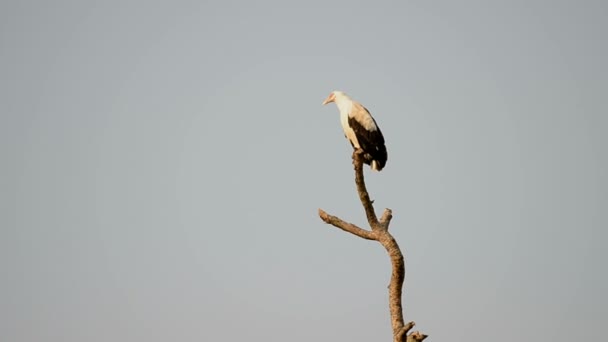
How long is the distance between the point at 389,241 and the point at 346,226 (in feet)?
2.60

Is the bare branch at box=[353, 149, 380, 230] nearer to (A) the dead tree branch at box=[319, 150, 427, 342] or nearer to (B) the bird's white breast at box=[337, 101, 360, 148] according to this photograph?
(A) the dead tree branch at box=[319, 150, 427, 342]

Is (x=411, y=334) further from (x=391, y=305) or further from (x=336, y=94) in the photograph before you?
(x=336, y=94)

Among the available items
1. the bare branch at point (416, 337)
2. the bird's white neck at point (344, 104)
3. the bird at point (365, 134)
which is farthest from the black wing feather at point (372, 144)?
the bare branch at point (416, 337)

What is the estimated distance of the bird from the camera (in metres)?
12.8

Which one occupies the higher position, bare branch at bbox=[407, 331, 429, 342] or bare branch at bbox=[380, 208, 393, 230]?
bare branch at bbox=[380, 208, 393, 230]

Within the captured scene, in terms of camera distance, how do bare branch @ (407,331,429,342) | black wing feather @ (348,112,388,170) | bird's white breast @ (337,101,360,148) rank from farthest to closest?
bird's white breast @ (337,101,360,148) < black wing feather @ (348,112,388,170) < bare branch @ (407,331,429,342)

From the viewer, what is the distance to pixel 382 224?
10625 millimetres

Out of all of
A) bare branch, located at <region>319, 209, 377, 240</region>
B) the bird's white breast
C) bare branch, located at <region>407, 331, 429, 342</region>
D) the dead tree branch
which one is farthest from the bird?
bare branch, located at <region>407, 331, 429, 342</region>

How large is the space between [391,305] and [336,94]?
4956 mm

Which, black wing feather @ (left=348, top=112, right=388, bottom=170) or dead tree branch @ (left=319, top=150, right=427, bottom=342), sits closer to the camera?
dead tree branch @ (left=319, top=150, right=427, bottom=342)

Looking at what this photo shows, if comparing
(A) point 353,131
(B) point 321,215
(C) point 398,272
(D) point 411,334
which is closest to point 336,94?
(A) point 353,131

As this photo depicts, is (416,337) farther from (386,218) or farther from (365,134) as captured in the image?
(365,134)

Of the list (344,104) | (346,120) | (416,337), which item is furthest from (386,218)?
(344,104)

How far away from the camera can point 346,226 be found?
10.9m
